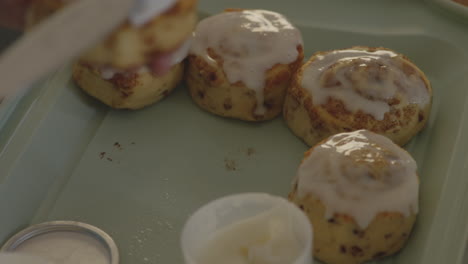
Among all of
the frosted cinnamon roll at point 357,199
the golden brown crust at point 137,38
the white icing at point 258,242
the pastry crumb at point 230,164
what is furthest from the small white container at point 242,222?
the golden brown crust at point 137,38

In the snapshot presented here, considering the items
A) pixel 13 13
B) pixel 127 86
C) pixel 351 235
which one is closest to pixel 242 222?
pixel 351 235

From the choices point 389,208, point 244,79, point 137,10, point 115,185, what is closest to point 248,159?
point 244,79

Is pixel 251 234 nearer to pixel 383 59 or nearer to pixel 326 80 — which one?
pixel 326 80

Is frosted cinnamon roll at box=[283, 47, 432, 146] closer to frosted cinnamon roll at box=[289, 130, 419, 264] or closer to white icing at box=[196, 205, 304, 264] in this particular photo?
frosted cinnamon roll at box=[289, 130, 419, 264]

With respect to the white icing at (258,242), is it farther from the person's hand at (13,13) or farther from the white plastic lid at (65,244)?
the person's hand at (13,13)

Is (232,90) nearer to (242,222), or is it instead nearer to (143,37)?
(242,222)

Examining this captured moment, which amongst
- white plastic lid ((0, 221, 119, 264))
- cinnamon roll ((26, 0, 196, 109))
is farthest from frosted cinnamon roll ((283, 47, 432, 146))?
cinnamon roll ((26, 0, 196, 109))

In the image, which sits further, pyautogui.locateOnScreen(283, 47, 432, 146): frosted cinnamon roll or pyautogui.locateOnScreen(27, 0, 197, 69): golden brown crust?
pyautogui.locateOnScreen(283, 47, 432, 146): frosted cinnamon roll
